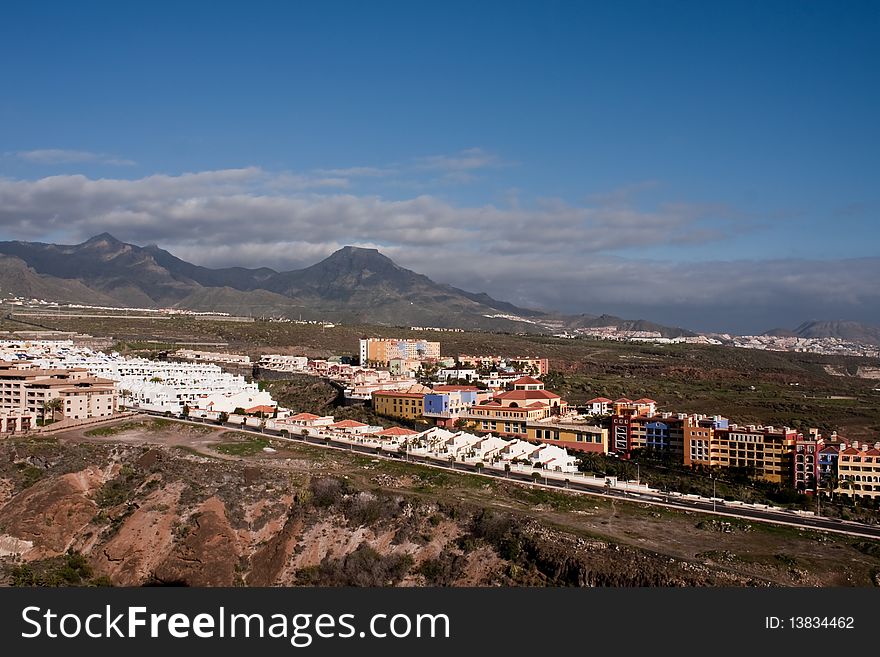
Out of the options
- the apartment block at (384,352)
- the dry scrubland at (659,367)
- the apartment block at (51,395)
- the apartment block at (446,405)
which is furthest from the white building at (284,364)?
the apartment block at (51,395)

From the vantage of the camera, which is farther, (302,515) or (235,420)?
(235,420)

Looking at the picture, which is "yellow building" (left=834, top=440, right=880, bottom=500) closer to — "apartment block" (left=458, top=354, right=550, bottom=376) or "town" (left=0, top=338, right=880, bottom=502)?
"town" (left=0, top=338, right=880, bottom=502)

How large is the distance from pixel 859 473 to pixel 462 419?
2256 cm

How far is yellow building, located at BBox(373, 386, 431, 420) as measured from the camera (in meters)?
54.6

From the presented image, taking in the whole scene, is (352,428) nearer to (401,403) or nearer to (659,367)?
(401,403)

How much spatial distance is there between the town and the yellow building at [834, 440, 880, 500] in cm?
5

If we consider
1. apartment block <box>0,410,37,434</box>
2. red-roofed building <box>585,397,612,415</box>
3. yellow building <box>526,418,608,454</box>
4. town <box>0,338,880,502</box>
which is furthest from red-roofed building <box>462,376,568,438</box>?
apartment block <box>0,410,37,434</box>

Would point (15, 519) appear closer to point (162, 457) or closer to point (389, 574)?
point (162, 457)

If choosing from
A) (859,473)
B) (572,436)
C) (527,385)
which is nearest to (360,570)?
(572,436)

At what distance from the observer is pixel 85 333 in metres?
89.0

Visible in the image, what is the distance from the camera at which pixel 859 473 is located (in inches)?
1602

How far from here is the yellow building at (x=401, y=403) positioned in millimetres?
54625

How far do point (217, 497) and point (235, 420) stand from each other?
17.5 metres

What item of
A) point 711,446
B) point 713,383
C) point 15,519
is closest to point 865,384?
point 713,383
